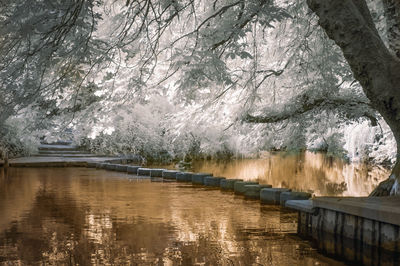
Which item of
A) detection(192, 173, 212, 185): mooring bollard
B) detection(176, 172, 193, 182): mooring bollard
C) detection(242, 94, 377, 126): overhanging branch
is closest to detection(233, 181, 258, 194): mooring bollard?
detection(242, 94, 377, 126): overhanging branch

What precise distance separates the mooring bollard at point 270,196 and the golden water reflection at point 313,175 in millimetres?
2512

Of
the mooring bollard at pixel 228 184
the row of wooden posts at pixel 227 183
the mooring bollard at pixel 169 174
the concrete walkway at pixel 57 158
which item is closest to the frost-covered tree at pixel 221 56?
the mooring bollard at pixel 228 184

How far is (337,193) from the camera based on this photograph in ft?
53.0

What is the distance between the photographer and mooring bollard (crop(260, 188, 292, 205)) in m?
13.3

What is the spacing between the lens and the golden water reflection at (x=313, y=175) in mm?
17531

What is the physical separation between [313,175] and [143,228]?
13541 millimetres

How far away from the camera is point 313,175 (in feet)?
73.0

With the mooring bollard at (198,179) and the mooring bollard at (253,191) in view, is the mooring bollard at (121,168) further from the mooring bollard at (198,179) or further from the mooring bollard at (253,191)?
the mooring bollard at (253,191)

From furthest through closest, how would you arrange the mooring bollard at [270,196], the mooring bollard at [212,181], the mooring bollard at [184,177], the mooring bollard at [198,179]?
the mooring bollard at [184,177]
the mooring bollard at [198,179]
the mooring bollard at [212,181]
the mooring bollard at [270,196]

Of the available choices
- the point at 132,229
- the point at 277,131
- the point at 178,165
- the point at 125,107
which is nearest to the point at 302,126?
the point at 277,131

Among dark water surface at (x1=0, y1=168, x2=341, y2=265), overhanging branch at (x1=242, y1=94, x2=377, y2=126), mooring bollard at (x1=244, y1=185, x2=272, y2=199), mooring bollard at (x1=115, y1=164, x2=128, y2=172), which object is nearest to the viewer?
dark water surface at (x1=0, y1=168, x2=341, y2=265)

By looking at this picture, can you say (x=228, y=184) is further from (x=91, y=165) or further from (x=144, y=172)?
(x=91, y=165)

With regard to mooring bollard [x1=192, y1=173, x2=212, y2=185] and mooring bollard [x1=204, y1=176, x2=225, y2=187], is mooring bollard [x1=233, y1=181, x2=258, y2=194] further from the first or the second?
mooring bollard [x1=192, y1=173, x2=212, y2=185]

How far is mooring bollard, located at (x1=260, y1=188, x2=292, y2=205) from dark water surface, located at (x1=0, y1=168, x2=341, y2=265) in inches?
14.3
